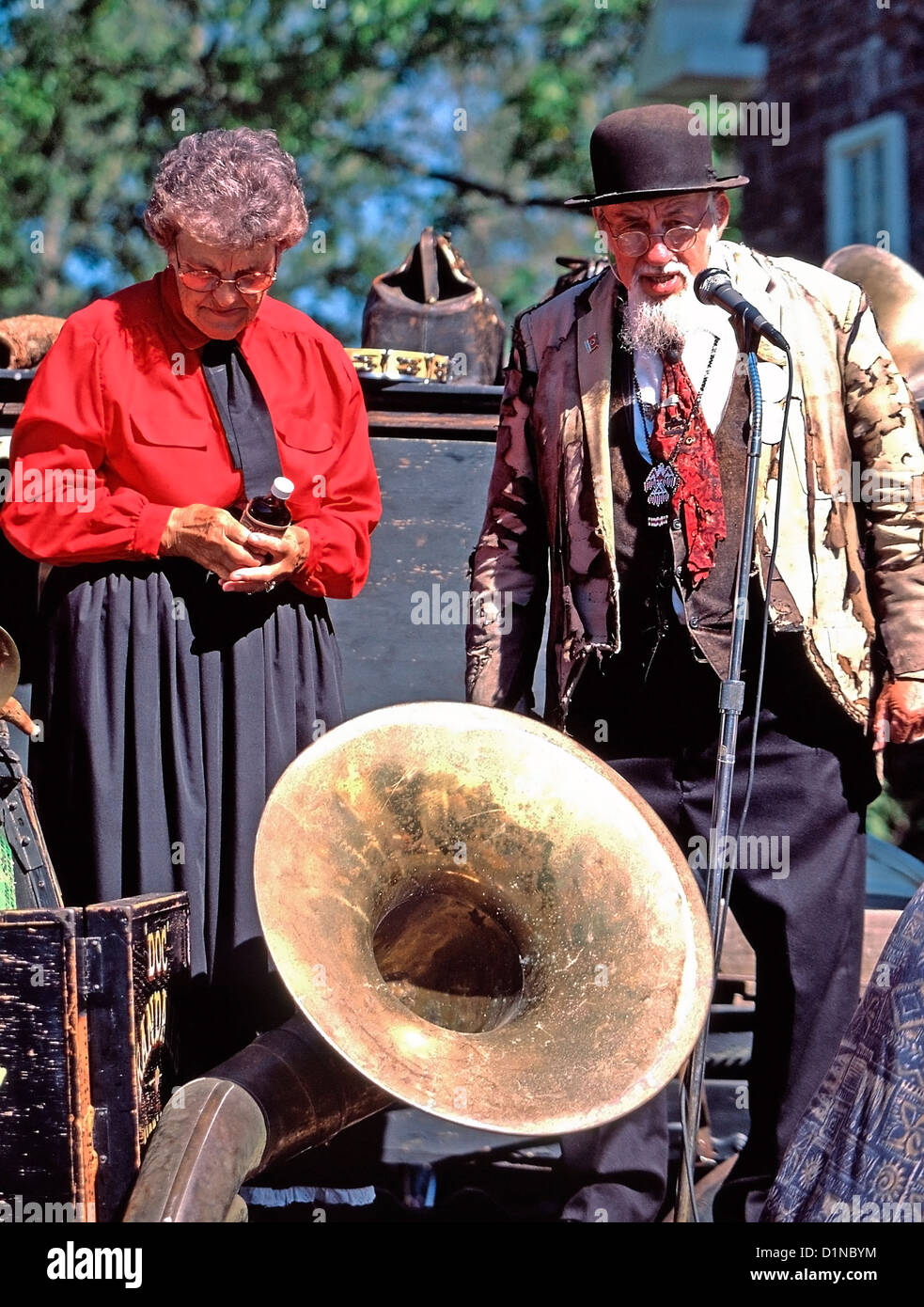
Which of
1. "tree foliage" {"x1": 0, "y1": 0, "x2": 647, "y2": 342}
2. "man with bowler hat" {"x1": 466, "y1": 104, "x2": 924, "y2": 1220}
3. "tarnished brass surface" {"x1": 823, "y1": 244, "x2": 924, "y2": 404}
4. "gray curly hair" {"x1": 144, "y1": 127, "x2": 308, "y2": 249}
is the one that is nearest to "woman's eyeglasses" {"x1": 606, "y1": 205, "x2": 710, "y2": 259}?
"man with bowler hat" {"x1": 466, "y1": 104, "x2": 924, "y2": 1220}

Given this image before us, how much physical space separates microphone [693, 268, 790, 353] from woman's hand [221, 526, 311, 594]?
0.96m

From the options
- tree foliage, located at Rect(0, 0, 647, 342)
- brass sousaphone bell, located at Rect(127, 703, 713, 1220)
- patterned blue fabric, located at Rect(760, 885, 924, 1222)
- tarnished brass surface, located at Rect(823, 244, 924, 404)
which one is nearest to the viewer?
patterned blue fabric, located at Rect(760, 885, 924, 1222)

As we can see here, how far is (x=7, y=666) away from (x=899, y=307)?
9.96ft

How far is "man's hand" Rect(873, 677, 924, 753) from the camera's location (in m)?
3.29

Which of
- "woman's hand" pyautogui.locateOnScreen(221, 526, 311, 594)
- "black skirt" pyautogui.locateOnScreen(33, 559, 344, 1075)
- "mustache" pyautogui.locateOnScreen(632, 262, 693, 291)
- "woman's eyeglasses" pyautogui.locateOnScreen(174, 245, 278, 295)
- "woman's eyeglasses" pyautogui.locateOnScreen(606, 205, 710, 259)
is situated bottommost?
"black skirt" pyautogui.locateOnScreen(33, 559, 344, 1075)

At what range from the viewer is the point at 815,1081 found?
3209 millimetres

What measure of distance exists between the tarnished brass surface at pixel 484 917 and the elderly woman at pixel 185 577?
43 cm

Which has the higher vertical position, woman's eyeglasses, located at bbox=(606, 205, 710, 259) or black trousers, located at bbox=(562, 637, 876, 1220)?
woman's eyeglasses, located at bbox=(606, 205, 710, 259)

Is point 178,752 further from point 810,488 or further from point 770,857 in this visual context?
point 810,488

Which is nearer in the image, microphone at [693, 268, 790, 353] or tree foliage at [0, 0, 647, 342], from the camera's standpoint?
microphone at [693, 268, 790, 353]

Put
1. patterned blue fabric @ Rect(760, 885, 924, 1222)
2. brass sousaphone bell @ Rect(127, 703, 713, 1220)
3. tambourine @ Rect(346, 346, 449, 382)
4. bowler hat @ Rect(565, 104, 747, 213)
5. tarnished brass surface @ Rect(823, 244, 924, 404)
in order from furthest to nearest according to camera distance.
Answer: tarnished brass surface @ Rect(823, 244, 924, 404) → tambourine @ Rect(346, 346, 449, 382) → bowler hat @ Rect(565, 104, 747, 213) → brass sousaphone bell @ Rect(127, 703, 713, 1220) → patterned blue fabric @ Rect(760, 885, 924, 1222)

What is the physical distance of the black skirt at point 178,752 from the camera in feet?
11.1

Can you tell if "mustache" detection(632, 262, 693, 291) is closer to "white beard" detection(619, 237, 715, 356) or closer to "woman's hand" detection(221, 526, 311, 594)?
"white beard" detection(619, 237, 715, 356)
